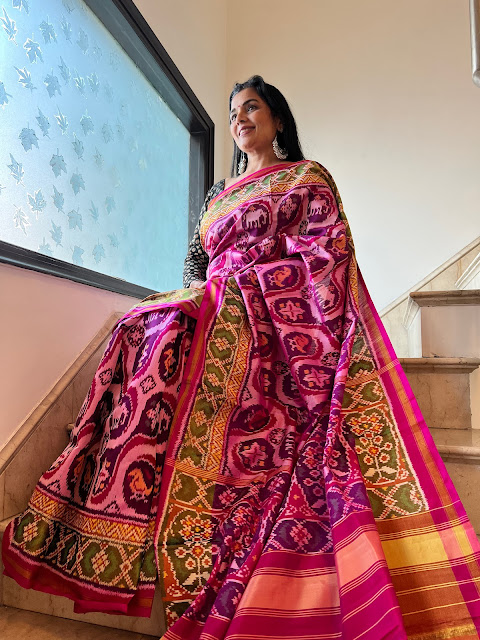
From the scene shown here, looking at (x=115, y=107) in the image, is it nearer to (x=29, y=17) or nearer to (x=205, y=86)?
(x=29, y=17)

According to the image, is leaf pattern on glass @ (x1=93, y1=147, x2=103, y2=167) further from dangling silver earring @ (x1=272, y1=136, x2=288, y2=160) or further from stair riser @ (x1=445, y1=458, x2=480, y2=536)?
stair riser @ (x1=445, y1=458, x2=480, y2=536)

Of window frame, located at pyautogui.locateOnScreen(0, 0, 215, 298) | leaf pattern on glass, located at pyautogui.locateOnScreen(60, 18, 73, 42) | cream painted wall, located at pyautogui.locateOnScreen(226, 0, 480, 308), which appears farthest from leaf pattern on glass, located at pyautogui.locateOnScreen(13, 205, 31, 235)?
cream painted wall, located at pyautogui.locateOnScreen(226, 0, 480, 308)

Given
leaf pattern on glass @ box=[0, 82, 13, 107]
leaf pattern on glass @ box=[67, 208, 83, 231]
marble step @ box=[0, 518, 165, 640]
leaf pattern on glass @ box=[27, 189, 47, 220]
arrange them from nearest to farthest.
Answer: marble step @ box=[0, 518, 165, 640], leaf pattern on glass @ box=[0, 82, 13, 107], leaf pattern on glass @ box=[27, 189, 47, 220], leaf pattern on glass @ box=[67, 208, 83, 231]

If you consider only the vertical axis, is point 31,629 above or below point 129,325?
below

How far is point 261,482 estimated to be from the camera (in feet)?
3.27

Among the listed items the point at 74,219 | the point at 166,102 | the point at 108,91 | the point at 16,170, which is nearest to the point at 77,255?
the point at 74,219

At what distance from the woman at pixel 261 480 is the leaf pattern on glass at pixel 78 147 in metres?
0.75

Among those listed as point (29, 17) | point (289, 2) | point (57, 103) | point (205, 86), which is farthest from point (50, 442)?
point (289, 2)

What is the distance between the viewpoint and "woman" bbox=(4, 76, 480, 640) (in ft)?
2.45

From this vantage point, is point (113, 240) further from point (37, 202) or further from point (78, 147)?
point (37, 202)

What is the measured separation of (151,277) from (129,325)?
1117 mm

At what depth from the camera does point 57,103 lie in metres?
1.57

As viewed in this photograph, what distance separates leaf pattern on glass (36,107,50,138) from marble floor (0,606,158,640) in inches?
53.0

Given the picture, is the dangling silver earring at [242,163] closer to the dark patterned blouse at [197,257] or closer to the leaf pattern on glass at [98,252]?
the dark patterned blouse at [197,257]
